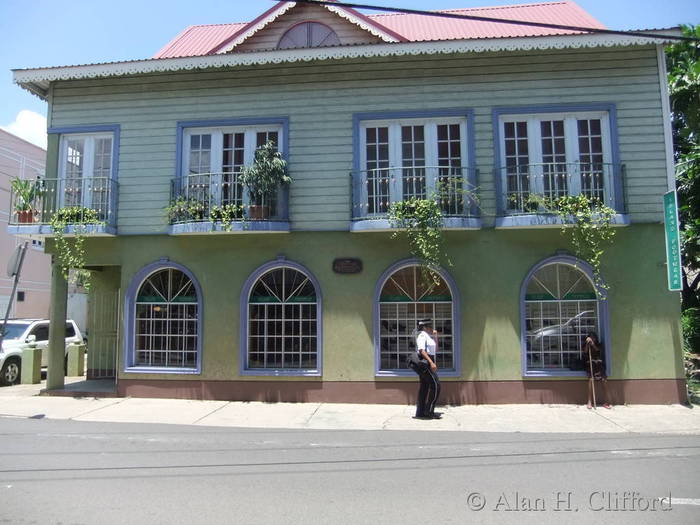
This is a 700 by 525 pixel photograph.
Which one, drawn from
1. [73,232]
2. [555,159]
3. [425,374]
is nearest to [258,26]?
[73,232]

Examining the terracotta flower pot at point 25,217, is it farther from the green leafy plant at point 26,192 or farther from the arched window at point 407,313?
the arched window at point 407,313

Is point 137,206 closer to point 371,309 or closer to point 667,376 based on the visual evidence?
point 371,309

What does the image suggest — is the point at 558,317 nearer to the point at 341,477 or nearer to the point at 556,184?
the point at 556,184

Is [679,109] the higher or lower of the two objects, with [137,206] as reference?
higher

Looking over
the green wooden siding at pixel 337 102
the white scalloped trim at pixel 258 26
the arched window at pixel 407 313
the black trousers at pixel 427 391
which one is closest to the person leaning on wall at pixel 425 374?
the black trousers at pixel 427 391

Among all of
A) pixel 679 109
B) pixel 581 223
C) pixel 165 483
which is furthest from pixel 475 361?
pixel 679 109

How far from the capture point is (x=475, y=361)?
33.7ft

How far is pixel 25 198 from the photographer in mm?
11234

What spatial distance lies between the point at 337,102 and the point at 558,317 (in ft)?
20.2

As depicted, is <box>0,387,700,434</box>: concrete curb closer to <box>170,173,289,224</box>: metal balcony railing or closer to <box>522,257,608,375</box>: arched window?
<box>522,257,608,375</box>: arched window

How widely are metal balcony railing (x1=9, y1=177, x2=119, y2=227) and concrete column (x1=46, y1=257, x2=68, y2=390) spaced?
1077 mm

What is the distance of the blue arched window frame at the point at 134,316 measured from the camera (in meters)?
11.0

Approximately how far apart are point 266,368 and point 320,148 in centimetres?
462

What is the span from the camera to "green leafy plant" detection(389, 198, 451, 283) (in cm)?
994
